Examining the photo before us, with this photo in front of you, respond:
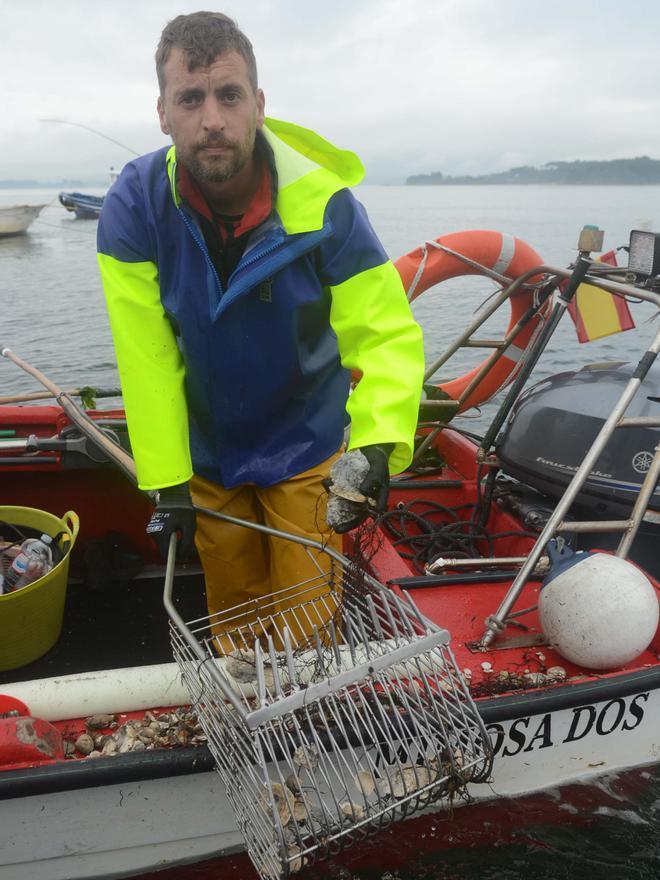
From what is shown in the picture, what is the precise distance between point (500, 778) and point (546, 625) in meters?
0.66

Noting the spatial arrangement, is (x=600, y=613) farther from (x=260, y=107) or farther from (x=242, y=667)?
(x=260, y=107)

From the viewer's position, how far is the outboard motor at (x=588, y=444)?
3422mm

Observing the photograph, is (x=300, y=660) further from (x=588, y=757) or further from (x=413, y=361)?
(x=588, y=757)

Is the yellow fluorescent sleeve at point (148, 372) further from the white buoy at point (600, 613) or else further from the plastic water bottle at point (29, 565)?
the white buoy at point (600, 613)

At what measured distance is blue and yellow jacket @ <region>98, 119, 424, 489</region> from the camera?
217cm

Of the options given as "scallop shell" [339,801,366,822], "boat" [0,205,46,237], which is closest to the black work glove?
"scallop shell" [339,801,366,822]

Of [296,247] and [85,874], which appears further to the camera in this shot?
[85,874]

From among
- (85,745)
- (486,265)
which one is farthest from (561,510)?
(486,265)

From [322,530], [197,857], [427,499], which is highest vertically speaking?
[322,530]

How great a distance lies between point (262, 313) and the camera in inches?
90.4

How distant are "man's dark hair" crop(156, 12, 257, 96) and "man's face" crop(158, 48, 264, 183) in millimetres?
19

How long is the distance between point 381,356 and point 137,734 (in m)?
1.42

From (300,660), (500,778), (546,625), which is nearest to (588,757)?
(500,778)

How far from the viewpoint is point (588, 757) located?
2.86 metres
